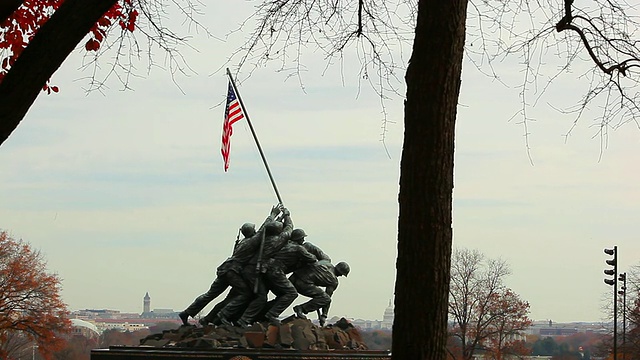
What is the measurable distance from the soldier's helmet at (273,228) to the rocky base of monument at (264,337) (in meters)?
1.78

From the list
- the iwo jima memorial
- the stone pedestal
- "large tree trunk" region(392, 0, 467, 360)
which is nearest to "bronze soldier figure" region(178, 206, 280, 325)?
the iwo jima memorial

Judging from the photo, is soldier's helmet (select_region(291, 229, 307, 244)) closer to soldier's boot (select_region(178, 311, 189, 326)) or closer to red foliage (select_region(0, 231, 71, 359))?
soldier's boot (select_region(178, 311, 189, 326))

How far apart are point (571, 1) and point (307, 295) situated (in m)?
17.3

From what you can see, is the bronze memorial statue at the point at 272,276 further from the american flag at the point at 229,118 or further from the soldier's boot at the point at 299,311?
the american flag at the point at 229,118

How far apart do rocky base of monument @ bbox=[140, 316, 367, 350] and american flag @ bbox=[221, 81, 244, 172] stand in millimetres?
3987

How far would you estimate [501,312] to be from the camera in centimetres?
6012

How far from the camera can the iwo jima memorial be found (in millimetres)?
24469

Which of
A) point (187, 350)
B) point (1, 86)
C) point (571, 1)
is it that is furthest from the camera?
point (187, 350)

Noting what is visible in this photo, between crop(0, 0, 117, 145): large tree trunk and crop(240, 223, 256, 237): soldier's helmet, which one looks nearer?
crop(0, 0, 117, 145): large tree trunk

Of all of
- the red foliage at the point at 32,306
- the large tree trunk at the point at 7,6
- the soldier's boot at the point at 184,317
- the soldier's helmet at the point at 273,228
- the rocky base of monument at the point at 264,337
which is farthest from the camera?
the red foliage at the point at 32,306

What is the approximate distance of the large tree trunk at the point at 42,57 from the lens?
24.4 feet

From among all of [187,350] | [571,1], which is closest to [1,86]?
[571,1]

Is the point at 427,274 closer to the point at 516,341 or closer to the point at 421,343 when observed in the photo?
the point at 421,343

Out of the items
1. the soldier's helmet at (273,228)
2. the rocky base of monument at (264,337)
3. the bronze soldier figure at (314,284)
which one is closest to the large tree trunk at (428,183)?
the rocky base of monument at (264,337)
